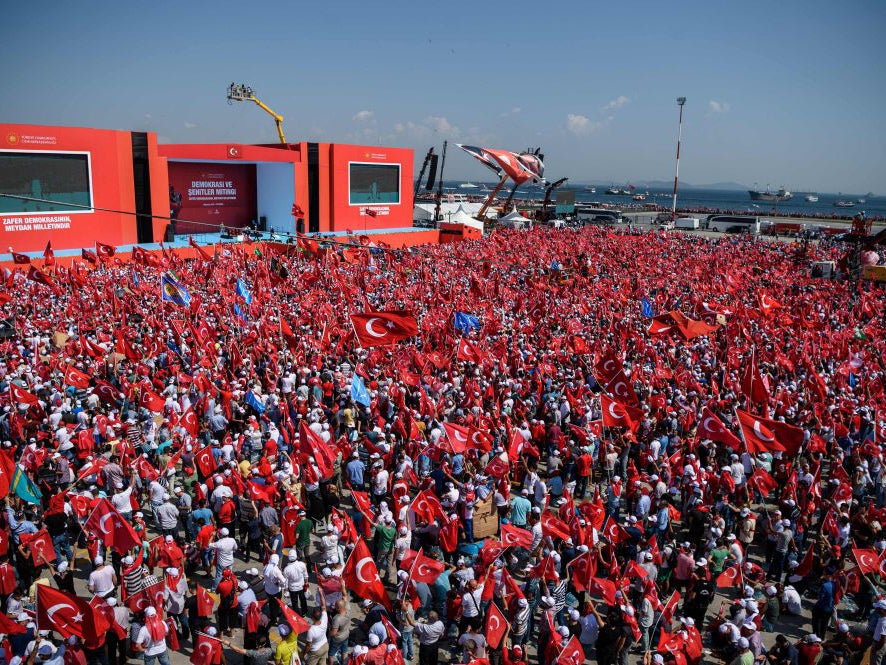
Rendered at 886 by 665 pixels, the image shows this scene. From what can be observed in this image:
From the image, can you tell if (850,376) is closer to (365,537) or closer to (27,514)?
(365,537)

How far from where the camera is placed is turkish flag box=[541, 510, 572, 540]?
8.55 metres

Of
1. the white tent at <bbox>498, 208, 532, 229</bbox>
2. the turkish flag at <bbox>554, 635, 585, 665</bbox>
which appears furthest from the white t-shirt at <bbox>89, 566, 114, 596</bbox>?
the white tent at <bbox>498, 208, 532, 229</bbox>

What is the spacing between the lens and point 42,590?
20.7 ft

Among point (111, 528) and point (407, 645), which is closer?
point (407, 645)

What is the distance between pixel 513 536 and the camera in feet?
27.7

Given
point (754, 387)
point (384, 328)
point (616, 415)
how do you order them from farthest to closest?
point (384, 328)
point (754, 387)
point (616, 415)

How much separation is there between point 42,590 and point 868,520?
10.2 meters

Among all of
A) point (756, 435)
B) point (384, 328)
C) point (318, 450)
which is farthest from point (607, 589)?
point (384, 328)

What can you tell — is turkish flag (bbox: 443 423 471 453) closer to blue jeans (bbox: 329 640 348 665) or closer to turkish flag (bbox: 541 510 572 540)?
turkish flag (bbox: 541 510 572 540)

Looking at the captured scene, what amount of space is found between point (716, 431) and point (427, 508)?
481 centimetres

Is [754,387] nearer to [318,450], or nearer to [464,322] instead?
[464,322]

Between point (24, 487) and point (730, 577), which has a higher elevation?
point (24, 487)

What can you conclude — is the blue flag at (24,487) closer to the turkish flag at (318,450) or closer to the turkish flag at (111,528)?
the turkish flag at (111,528)

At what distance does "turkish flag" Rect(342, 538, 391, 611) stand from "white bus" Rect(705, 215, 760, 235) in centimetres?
6554
